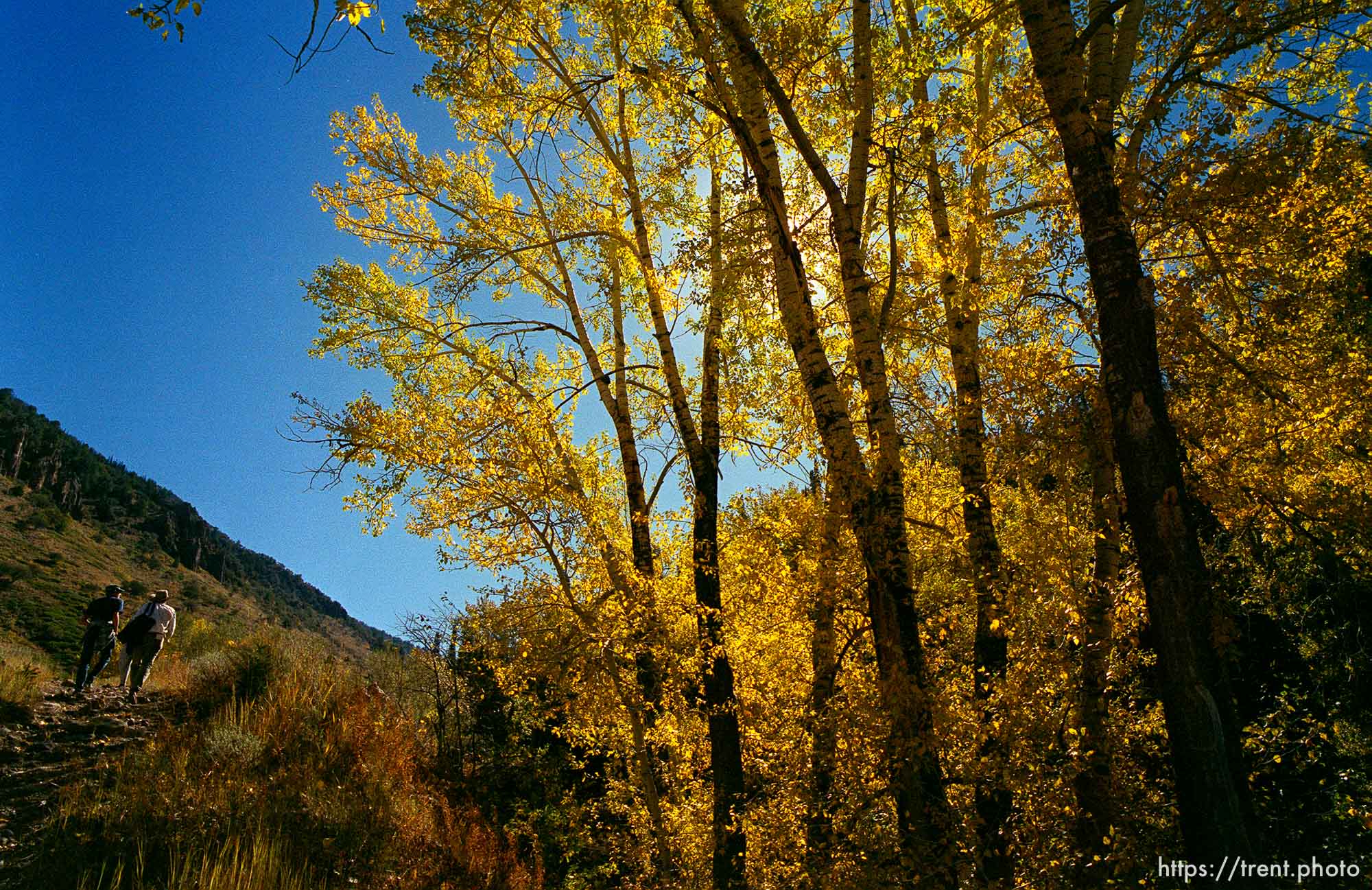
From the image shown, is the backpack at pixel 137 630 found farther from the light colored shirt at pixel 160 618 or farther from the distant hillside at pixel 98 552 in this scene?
the distant hillside at pixel 98 552

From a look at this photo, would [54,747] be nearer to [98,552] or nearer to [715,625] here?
[715,625]

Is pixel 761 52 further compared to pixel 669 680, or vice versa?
pixel 669 680

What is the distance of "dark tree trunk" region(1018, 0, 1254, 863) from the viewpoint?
10.9 feet

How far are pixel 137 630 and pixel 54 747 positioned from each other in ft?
8.23

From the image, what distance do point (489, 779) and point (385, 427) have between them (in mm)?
9665

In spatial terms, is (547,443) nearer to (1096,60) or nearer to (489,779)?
(1096,60)

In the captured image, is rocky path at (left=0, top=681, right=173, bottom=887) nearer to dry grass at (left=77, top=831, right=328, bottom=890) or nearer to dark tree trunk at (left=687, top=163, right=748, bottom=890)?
dry grass at (left=77, top=831, right=328, bottom=890)

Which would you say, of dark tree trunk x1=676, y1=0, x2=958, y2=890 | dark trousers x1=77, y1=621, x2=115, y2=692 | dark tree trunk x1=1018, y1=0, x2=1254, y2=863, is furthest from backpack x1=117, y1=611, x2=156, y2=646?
dark tree trunk x1=1018, y1=0, x2=1254, y2=863

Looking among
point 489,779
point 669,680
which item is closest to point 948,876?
point 669,680

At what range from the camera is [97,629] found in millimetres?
10984

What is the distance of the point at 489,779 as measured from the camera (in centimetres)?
1426

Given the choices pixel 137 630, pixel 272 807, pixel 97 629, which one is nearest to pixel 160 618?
pixel 137 630

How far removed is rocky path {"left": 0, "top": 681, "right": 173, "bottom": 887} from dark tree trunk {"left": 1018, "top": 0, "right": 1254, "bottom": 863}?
8.59 metres

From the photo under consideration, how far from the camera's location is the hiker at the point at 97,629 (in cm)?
1084
